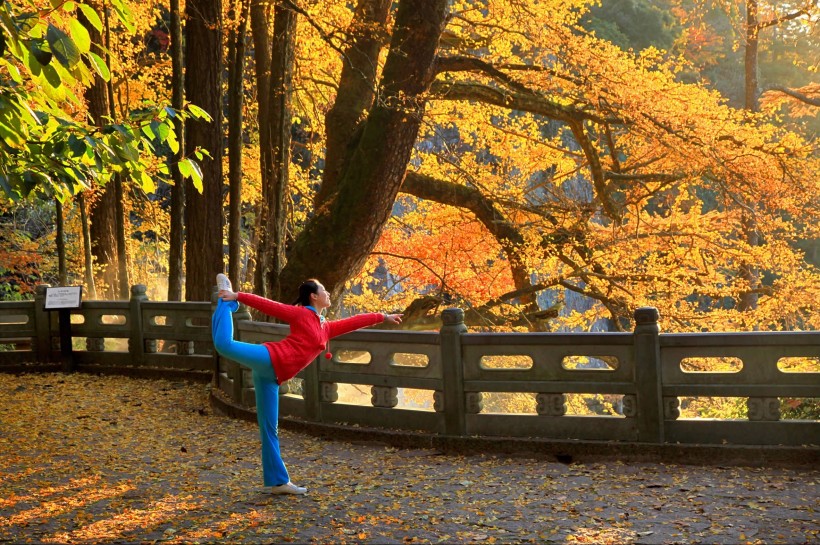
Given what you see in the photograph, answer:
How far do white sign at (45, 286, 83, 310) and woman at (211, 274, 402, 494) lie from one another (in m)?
8.84

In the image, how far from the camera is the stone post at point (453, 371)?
8523 mm

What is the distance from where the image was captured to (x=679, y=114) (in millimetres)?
13828

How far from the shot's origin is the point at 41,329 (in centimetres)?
1523

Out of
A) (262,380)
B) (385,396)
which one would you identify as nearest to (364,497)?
(262,380)

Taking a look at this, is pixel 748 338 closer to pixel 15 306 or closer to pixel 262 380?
pixel 262 380

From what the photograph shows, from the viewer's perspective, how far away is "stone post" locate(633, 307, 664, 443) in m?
7.86

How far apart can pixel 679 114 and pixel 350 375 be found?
7.64 meters

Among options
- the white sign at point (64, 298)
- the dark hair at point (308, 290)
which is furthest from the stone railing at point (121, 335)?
the dark hair at point (308, 290)

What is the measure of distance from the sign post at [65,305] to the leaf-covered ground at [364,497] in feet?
16.5

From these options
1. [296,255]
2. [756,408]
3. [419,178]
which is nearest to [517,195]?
[419,178]

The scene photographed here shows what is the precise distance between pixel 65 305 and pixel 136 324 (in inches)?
49.1

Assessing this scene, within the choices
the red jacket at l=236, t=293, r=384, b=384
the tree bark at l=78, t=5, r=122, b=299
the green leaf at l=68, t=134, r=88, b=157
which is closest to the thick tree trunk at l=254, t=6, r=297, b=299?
the red jacket at l=236, t=293, r=384, b=384

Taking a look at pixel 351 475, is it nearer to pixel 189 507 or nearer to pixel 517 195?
pixel 189 507

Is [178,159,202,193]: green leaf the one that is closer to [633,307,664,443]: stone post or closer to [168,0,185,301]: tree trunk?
[633,307,664,443]: stone post
